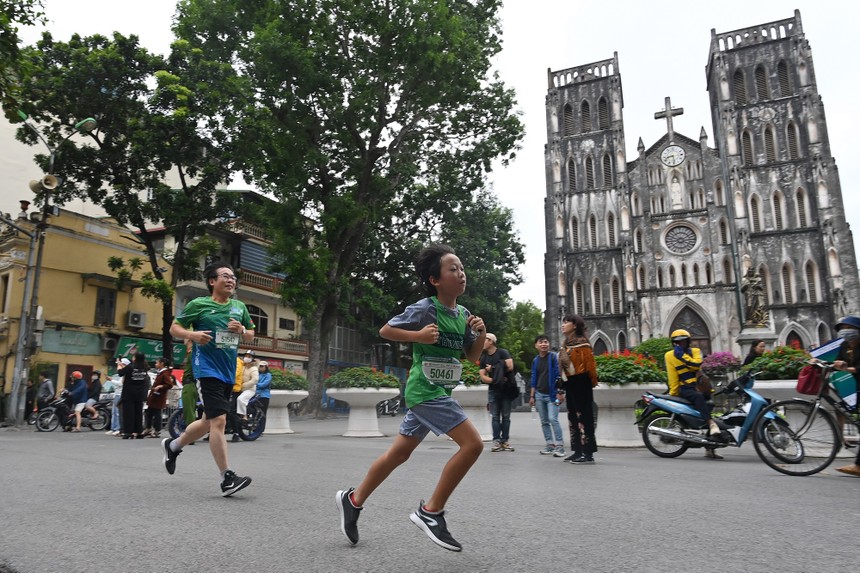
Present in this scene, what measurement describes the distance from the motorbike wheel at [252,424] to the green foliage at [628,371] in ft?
21.1

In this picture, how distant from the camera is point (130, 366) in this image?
40.3 feet

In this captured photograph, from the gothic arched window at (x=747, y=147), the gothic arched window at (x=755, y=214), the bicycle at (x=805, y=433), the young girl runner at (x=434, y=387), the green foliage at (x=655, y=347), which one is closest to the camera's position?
the young girl runner at (x=434, y=387)

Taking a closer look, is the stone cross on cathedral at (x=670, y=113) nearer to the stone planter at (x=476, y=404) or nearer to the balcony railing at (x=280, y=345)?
the balcony railing at (x=280, y=345)

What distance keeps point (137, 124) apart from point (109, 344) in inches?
413

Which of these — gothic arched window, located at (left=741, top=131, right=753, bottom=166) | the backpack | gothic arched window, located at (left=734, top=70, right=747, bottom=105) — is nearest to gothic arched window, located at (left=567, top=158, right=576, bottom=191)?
gothic arched window, located at (left=741, top=131, right=753, bottom=166)

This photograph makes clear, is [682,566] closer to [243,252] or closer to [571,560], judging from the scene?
[571,560]

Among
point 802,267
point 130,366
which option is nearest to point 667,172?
point 802,267

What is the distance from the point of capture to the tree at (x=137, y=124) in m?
19.8

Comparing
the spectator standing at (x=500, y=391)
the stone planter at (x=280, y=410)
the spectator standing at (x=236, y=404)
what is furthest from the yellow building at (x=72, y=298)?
the spectator standing at (x=500, y=391)

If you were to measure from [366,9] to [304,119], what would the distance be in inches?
158

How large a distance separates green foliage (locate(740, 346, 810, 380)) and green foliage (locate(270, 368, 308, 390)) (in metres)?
9.32

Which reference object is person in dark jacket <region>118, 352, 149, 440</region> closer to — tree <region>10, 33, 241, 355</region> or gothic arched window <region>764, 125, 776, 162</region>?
tree <region>10, 33, 241, 355</region>

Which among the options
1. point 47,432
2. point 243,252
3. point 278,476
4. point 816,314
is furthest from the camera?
point 816,314

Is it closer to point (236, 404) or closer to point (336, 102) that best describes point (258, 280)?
point (336, 102)
